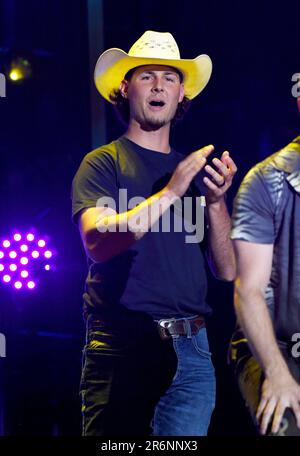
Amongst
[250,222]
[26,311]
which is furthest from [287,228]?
[26,311]

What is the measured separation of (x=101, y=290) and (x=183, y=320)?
15.5 inches

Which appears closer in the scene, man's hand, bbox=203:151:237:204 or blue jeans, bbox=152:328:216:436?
man's hand, bbox=203:151:237:204

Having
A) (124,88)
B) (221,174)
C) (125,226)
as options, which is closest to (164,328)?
(125,226)

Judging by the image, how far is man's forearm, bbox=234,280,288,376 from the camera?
2510 millimetres

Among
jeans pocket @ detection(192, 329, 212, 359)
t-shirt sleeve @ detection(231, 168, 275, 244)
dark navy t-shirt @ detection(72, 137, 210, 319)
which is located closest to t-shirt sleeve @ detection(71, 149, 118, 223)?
dark navy t-shirt @ detection(72, 137, 210, 319)

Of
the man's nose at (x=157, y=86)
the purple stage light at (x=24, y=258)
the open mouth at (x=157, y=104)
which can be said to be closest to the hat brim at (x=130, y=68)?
the man's nose at (x=157, y=86)

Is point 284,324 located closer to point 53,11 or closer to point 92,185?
point 92,185

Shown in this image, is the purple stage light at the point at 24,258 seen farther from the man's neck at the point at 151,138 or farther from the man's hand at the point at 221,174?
the man's hand at the point at 221,174

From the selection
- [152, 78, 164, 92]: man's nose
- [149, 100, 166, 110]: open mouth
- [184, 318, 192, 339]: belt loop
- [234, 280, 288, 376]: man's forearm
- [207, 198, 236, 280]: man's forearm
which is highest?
[152, 78, 164, 92]: man's nose

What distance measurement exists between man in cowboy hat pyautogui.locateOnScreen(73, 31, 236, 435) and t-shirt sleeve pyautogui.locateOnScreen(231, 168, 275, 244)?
645 mm

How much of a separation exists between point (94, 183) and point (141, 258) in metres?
0.40

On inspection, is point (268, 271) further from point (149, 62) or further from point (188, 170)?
point (149, 62)

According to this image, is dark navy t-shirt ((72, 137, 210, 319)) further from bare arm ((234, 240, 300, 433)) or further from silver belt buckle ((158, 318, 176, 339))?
bare arm ((234, 240, 300, 433))

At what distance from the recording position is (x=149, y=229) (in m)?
3.55
